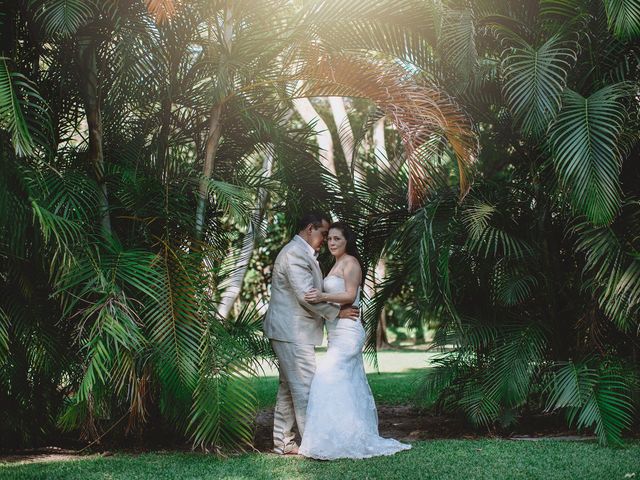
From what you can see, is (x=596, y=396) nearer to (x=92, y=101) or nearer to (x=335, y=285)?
(x=335, y=285)

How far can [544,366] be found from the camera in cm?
774

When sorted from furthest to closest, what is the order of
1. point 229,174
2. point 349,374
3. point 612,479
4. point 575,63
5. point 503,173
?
point 503,173, point 229,174, point 575,63, point 349,374, point 612,479

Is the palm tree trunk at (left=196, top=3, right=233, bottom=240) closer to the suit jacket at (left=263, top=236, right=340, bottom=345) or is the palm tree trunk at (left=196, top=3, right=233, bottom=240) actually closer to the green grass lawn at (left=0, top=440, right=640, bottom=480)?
the suit jacket at (left=263, top=236, right=340, bottom=345)

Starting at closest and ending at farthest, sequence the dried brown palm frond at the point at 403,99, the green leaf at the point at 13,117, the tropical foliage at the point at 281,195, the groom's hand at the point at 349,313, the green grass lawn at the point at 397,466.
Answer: the green leaf at the point at 13,117, the green grass lawn at the point at 397,466, the tropical foliage at the point at 281,195, the dried brown palm frond at the point at 403,99, the groom's hand at the point at 349,313

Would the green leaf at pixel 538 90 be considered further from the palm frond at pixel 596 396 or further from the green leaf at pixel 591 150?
the palm frond at pixel 596 396

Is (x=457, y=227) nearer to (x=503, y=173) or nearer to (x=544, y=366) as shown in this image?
(x=544, y=366)

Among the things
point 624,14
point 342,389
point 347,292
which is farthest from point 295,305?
point 624,14

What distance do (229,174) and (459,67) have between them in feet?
8.52

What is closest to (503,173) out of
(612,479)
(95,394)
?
(612,479)

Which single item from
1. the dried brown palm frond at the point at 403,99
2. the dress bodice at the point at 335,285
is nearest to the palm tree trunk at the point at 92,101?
the dried brown palm frond at the point at 403,99

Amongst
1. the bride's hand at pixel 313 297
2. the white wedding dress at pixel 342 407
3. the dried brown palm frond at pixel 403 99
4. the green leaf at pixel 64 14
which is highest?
the green leaf at pixel 64 14

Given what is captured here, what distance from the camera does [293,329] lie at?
22.9 feet

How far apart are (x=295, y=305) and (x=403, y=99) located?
82.8 inches

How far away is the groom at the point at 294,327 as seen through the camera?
22.7 feet
